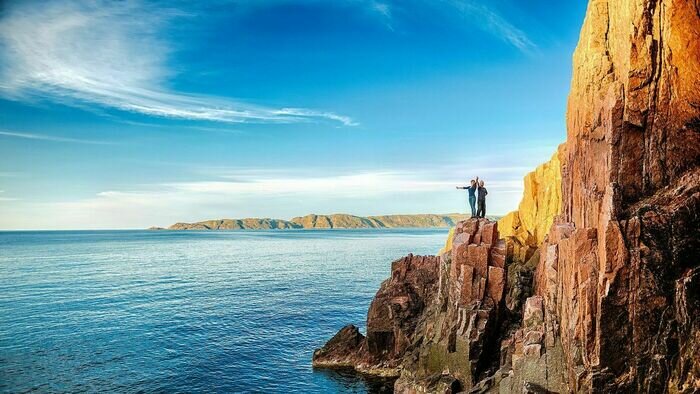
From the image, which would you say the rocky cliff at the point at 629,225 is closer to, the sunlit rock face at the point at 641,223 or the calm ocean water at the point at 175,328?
the sunlit rock face at the point at 641,223

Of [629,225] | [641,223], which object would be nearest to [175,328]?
[629,225]

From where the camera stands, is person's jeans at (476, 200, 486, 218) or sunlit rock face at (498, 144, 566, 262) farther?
sunlit rock face at (498, 144, 566, 262)

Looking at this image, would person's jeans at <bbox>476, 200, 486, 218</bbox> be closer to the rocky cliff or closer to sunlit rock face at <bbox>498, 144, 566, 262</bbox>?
sunlit rock face at <bbox>498, 144, 566, 262</bbox>

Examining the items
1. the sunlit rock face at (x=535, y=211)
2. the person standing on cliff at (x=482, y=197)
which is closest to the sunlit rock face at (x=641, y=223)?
the person standing on cliff at (x=482, y=197)

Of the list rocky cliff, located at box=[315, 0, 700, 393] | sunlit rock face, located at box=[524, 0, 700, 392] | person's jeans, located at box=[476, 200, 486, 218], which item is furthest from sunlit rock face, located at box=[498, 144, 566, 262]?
sunlit rock face, located at box=[524, 0, 700, 392]

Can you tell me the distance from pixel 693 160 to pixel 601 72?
726 centimetres

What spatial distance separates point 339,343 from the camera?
49.1 m

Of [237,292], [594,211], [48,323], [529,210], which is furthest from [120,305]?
[594,211]

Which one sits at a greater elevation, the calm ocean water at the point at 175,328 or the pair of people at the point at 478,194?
the pair of people at the point at 478,194

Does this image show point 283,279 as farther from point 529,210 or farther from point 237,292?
point 529,210

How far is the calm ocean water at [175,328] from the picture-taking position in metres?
42.3

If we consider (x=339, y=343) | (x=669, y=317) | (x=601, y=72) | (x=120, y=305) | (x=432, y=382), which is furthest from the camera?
(x=120, y=305)

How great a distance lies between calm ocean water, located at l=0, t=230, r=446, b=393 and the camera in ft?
139

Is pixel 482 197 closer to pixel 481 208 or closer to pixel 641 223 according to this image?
pixel 481 208
